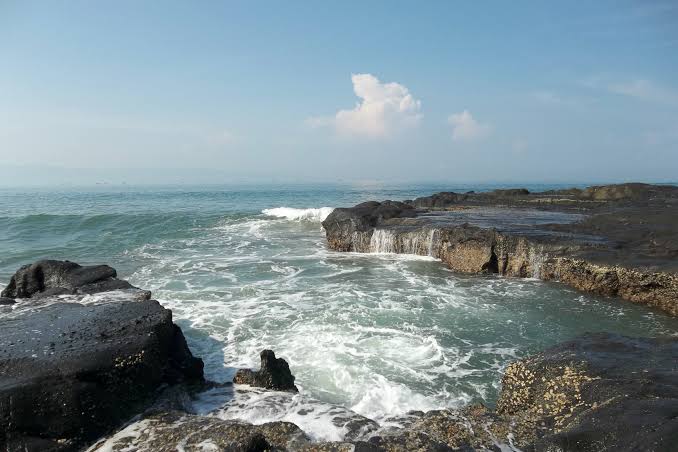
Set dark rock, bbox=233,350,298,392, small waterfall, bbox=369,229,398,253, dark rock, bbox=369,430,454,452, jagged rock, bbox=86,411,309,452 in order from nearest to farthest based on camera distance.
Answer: dark rock, bbox=369,430,454,452
jagged rock, bbox=86,411,309,452
dark rock, bbox=233,350,298,392
small waterfall, bbox=369,229,398,253

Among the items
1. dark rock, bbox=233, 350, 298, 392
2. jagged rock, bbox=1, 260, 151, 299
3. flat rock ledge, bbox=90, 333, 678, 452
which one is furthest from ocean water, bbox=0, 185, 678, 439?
jagged rock, bbox=1, 260, 151, 299

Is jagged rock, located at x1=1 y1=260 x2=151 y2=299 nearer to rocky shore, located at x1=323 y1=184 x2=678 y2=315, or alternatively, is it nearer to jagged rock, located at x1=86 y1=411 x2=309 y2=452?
jagged rock, located at x1=86 y1=411 x2=309 y2=452

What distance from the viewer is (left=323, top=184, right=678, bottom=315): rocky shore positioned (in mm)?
11156

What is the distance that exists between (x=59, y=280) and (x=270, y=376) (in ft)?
22.2

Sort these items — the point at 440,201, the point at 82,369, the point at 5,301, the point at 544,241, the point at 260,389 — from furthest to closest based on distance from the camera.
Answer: the point at 440,201
the point at 544,241
the point at 5,301
the point at 260,389
the point at 82,369

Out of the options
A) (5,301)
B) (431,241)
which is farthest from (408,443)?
(431,241)

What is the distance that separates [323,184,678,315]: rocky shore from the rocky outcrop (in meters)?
10.9

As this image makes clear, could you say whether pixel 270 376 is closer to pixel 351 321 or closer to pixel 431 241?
pixel 351 321

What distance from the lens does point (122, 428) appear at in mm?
4742

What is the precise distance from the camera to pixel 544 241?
13.6 m

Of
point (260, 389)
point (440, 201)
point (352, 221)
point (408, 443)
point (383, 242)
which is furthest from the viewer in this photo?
point (440, 201)

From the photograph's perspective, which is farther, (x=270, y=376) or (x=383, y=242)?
(x=383, y=242)

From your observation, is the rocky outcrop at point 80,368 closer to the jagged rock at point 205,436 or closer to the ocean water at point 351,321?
the jagged rock at point 205,436

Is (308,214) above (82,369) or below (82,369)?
above
